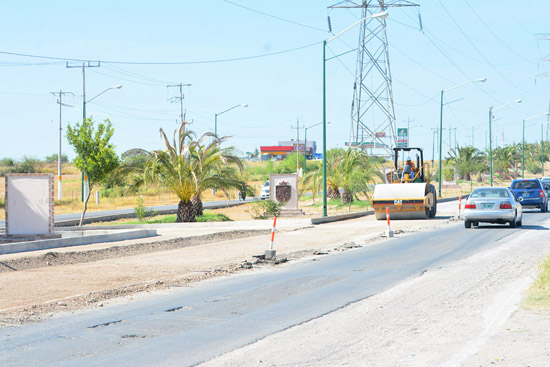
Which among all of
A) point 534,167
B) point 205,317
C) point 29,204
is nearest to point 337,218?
point 29,204

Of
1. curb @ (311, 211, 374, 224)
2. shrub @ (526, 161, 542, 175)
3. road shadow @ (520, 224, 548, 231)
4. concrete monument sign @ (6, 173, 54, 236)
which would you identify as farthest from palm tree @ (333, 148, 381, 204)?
shrub @ (526, 161, 542, 175)

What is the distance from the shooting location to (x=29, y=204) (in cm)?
2473

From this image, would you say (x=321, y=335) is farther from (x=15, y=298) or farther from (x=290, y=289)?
(x=15, y=298)

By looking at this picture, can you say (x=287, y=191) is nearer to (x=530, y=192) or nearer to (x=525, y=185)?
(x=525, y=185)

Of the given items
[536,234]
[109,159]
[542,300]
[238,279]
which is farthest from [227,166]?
[542,300]

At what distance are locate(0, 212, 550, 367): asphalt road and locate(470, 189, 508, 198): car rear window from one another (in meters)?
8.54

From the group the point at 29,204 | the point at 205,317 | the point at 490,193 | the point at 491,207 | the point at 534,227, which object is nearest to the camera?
the point at 205,317

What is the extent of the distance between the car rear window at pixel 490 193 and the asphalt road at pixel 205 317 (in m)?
8.54

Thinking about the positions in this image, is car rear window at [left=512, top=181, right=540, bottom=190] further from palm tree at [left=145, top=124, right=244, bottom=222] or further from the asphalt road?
the asphalt road

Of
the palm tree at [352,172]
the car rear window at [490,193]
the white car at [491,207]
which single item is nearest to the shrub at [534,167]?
the palm tree at [352,172]

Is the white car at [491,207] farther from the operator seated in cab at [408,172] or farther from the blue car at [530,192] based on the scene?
the blue car at [530,192]

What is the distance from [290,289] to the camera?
1327 centimetres

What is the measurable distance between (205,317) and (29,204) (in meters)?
15.8

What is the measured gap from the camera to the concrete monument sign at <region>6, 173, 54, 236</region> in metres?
24.6
